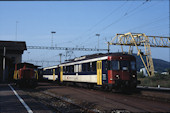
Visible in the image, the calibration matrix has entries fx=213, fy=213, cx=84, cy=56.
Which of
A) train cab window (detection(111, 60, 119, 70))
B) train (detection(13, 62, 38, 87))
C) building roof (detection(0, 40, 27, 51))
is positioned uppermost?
building roof (detection(0, 40, 27, 51))

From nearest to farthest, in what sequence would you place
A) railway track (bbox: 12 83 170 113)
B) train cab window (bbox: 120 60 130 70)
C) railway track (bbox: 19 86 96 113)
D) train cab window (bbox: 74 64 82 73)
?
1. railway track (bbox: 12 83 170 113)
2. railway track (bbox: 19 86 96 113)
3. train cab window (bbox: 120 60 130 70)
4. train cab window (bbox: 74 64 82 73)

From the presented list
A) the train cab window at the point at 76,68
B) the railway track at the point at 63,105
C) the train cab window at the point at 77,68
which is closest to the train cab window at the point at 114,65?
the railway track at the point at 63,105

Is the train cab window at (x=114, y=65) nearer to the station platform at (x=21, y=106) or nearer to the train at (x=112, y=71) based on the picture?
the train at (x=112, y=71)

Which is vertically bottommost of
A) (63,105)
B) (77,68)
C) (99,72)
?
(63,105)

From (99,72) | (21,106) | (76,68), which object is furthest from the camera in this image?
(76,68)

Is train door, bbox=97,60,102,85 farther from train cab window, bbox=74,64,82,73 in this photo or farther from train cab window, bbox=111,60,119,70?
train cab window, bbox=74,64,82,73

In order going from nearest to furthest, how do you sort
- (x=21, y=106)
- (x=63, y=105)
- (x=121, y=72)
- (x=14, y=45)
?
1. (x=21, y=106)
2. (x=63, y=105)
3. (x=121, y=72)
4. (x=14, y=45)

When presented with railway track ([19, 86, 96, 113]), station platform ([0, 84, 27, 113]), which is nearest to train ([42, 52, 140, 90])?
railway track ([19, 86, 96, 113])

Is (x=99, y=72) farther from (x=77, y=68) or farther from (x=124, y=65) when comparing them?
(x=77, y=68)

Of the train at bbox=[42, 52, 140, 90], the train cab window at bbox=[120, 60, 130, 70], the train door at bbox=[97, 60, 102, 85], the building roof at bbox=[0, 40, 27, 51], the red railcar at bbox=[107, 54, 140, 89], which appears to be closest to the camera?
the red railcar at bbox=[107, 54, 140, 89]

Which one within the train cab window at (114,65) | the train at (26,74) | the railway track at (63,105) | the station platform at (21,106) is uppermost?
the train cab window at (114,65)

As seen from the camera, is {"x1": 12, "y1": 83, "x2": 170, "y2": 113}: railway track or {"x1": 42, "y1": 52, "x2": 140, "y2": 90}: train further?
{"x1": 42, "y1": 52, "x2": 140, "y2": 90}: train

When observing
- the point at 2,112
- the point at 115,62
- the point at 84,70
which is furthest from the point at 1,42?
the point at 2,112

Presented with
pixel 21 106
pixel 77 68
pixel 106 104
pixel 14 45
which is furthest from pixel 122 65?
pixel 14 45
